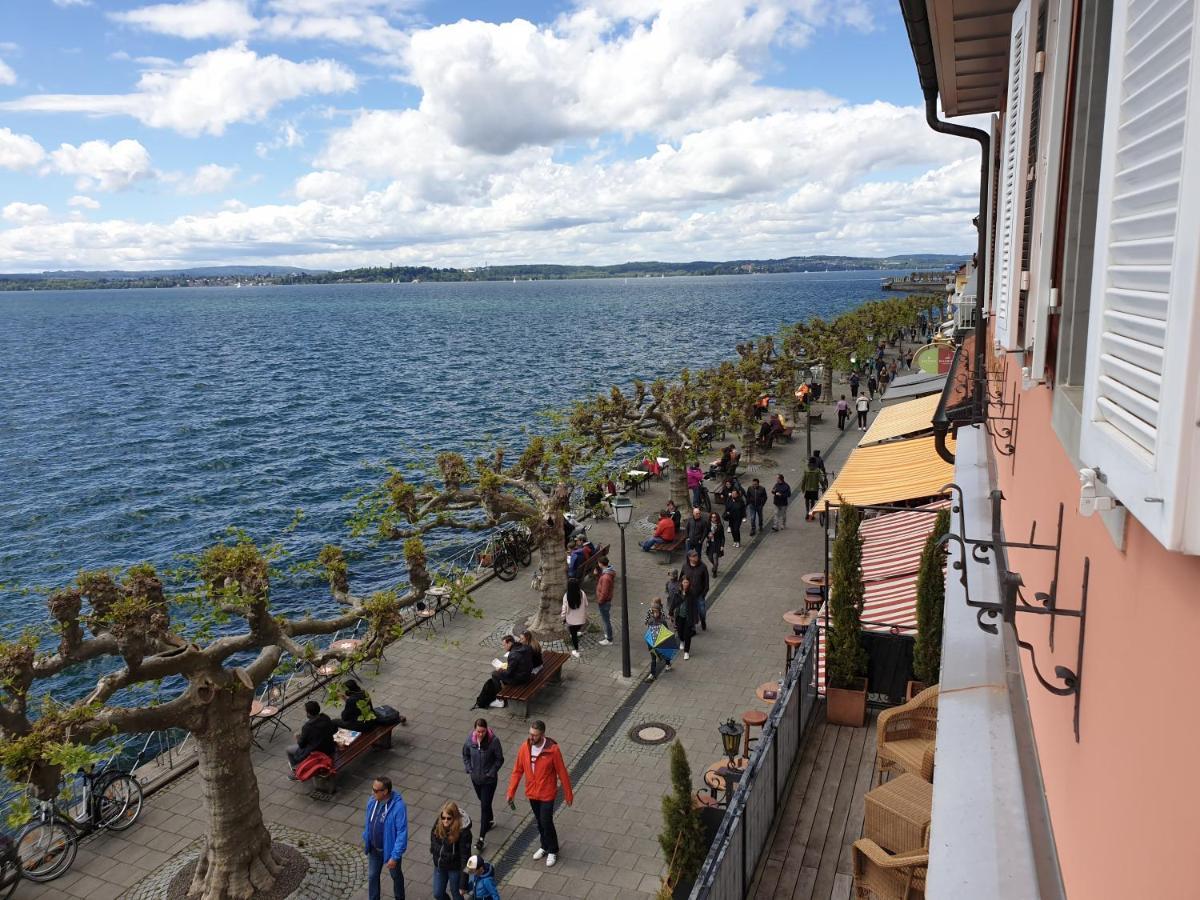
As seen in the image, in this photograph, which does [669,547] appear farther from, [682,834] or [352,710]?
[682,834]

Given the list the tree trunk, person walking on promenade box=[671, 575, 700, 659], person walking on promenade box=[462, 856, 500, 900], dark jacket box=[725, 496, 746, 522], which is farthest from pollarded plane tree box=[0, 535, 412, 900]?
dark jacket box=[725, 496, 746, 522]

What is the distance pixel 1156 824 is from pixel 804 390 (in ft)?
117

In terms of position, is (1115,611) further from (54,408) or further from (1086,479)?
(54,408)

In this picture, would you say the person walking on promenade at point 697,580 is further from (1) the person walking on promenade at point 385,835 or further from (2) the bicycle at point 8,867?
(2) the bicycle at point 8,867

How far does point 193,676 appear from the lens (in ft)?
30.3

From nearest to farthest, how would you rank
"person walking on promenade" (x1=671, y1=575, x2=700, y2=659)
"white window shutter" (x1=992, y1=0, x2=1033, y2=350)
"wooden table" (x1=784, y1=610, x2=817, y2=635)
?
"white window shutter" (x1=992, y1=0, x2=1033, y2=350), "wooden table" (x1=784, y1=610, x2=817, y2=635), "person walking on promenade" (x1=671, y1=575, x2=700, y2=659)

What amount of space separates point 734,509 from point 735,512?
0.08 meters

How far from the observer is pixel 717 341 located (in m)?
101

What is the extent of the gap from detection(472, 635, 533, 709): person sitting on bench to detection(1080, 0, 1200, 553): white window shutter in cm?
1228

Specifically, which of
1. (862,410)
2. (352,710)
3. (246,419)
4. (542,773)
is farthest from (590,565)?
(246,419)

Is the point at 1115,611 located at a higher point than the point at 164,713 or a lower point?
higher

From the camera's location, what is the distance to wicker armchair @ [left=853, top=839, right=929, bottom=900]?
7.20 m

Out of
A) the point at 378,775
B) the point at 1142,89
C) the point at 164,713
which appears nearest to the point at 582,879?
the point at 378,775

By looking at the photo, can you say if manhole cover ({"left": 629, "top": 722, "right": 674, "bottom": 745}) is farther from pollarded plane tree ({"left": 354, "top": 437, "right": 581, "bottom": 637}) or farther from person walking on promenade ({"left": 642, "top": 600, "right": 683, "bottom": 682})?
pollarded plane tree ({"left": 354, "top": 437, "right": 581, "bottom": 637})
